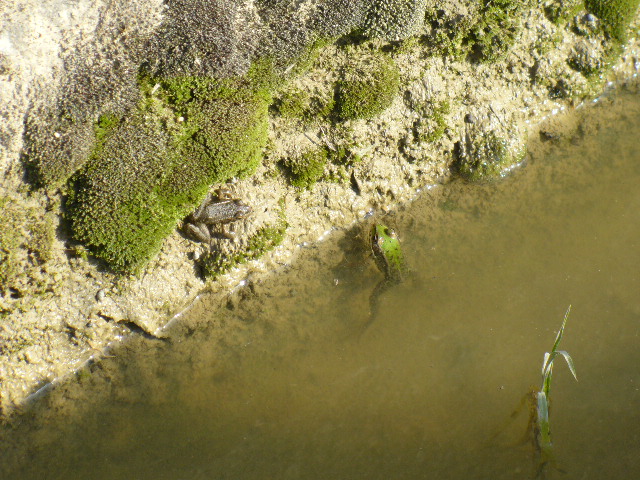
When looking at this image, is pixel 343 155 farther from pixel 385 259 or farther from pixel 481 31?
pixel 481 31

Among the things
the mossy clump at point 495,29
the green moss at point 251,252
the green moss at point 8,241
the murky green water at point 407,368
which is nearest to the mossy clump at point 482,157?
the murky green water at point 407,368

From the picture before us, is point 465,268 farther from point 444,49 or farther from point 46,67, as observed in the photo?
point 46,67

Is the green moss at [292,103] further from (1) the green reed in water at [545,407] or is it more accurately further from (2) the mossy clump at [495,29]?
(1) the green reed in water at [545,407]

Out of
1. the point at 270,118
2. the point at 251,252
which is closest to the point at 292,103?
the point at 270,118

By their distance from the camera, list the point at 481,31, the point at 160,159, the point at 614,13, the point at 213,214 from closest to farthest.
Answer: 1. the point at 160,159
2. the point at 213,214
3. the point at 481,31
4. the point at 614,13

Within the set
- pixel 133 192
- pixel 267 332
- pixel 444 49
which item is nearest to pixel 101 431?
pixel 267 332

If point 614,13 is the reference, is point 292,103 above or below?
below
